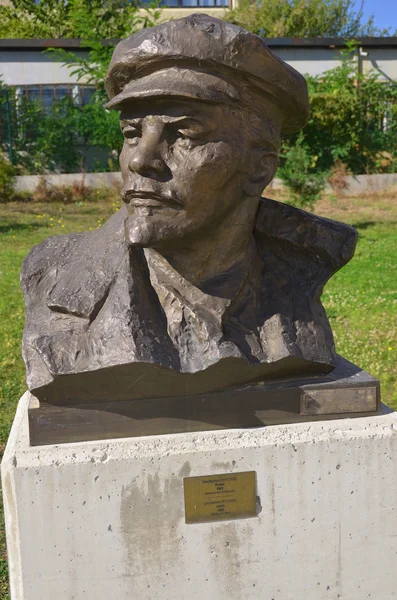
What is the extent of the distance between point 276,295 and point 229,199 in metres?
0.45

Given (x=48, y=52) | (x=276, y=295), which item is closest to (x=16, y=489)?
(x=276, y=295)

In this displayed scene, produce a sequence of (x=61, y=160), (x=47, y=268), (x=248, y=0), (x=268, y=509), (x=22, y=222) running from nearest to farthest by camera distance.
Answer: (x=268, y=509), (x=47, y=268), (x=22, y=222), (x=61, y=160), (x=248, y=0)

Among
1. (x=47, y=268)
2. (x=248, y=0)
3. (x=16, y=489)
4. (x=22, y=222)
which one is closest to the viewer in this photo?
(x=16, y=489)

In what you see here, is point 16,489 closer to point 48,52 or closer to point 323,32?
point 48,52

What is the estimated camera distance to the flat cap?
2303mm

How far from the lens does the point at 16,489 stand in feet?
7.98

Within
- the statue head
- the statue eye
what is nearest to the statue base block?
the statue head

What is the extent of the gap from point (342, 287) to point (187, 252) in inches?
196

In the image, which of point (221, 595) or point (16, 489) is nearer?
point (16, 489)

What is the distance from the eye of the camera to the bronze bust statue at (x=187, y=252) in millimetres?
2355

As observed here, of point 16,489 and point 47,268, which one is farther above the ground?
point 47,268

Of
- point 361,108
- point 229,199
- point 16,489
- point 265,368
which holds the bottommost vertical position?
point 16,489

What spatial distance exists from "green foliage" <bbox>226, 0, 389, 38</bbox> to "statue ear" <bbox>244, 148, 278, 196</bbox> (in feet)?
77.8

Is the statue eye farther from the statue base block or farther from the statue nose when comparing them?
the statue base block
